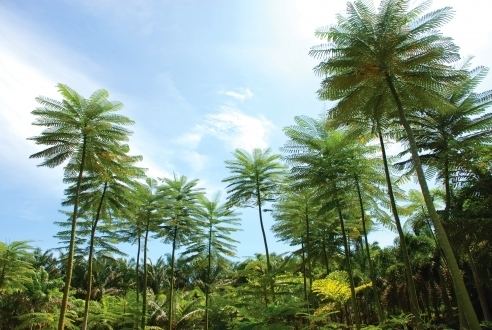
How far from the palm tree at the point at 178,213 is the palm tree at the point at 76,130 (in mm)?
8157

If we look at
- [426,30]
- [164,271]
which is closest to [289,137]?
[426,30]

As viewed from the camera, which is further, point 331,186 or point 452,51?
point 331,186

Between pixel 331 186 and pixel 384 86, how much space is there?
5498mm

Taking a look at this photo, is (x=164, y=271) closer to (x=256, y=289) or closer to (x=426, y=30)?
(x=256, y=289)

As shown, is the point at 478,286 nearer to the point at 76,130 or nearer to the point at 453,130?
the point at 453,130

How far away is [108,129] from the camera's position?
17.6 metres

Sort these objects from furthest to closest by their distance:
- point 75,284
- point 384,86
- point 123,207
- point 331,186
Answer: point 75,284
point 123,207
point 331,186
point 384,86

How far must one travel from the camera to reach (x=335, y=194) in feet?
57.2

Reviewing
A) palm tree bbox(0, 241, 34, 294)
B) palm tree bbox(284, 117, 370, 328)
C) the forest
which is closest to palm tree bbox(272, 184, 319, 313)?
the forest

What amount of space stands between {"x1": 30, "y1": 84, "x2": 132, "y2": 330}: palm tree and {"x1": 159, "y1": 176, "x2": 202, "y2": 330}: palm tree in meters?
8.16

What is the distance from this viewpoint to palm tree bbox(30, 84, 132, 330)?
55.0 feet

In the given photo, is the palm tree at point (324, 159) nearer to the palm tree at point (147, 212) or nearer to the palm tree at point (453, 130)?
the palm tree at point (453, 130)

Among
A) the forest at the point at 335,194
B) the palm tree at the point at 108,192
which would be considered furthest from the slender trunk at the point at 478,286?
the palm tree at the point at 108,192

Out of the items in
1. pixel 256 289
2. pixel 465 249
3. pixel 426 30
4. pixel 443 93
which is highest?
pixel 426 30
